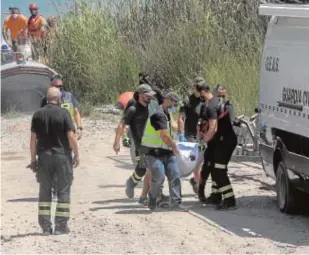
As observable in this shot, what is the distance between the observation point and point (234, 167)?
16.2 metres

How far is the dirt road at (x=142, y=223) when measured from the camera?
9.79m

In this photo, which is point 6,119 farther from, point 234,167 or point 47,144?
point 47,144

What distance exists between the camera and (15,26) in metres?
26.3

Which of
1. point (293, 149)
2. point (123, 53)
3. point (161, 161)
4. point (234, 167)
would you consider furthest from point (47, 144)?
point (123, 53)

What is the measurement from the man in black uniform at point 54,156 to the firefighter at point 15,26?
15.9 m

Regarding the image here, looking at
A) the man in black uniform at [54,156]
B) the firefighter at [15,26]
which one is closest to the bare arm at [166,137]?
the man in black uniform at [54,156]

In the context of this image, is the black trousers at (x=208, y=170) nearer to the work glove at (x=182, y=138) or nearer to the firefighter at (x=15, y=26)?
the work glove at (x=182, y=138)

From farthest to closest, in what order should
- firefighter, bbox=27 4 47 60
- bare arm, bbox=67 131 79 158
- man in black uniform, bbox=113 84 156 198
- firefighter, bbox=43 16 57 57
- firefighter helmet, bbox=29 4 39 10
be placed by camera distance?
1. firefighter, bbox=43 16 57 57
2. firefighter, bbox=27 4 47 60
3. firefighter helmet, bbox=29 4 39 10
4. man in black uniform, bbox=113 84 156 198
5. bare arm, bbox=67 131 79 158

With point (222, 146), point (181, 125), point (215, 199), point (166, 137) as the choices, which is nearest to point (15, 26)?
point (181, 125)

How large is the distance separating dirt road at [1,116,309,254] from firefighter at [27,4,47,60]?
36.0 feet

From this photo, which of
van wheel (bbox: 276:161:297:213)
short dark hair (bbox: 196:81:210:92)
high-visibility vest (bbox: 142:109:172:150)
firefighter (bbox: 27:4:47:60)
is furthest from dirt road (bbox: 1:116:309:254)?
firefighter (bbox: 27:4:47:60)

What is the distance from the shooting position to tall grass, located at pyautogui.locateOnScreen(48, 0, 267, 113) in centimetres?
2255

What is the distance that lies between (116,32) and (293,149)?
16.1 m

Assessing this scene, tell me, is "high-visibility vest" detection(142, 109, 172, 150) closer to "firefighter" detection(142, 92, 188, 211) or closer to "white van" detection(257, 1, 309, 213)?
"firefighter" detection(142, 92, 188, 211)
